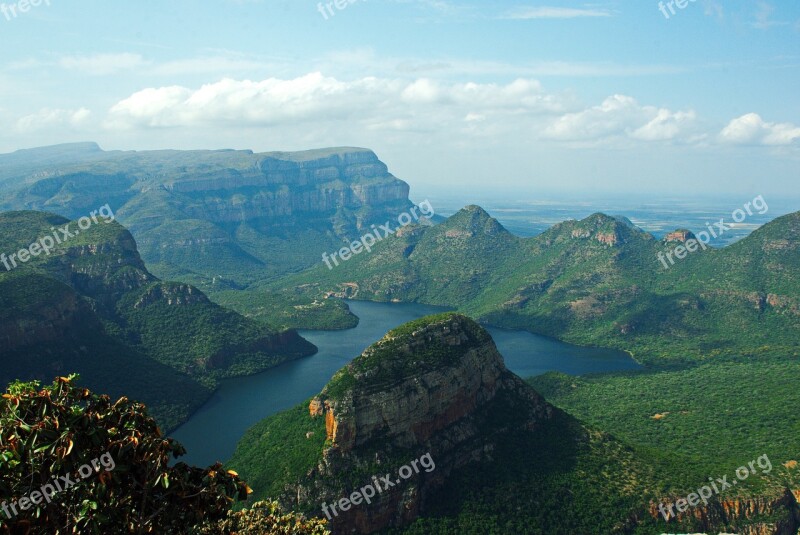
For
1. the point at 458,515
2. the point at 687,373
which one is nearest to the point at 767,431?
the point at 687,373

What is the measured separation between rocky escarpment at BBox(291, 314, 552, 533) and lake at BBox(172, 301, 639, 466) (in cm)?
3346

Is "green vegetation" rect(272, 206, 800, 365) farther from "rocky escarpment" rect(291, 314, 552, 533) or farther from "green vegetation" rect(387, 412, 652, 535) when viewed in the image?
"rocky escarpment" rect(291, 314, 552, 533)

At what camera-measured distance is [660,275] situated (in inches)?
7475

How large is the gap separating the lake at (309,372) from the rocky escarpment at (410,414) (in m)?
33.5

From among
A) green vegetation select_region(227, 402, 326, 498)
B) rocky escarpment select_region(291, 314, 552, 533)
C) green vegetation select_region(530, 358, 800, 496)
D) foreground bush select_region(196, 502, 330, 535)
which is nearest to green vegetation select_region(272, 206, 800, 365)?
green vegetation select_region(530, 358, 800, 496)

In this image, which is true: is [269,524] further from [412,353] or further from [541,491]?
[541,491]

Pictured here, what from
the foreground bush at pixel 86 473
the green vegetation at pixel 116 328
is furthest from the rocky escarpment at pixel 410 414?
the green vegetation at pixel 116 328

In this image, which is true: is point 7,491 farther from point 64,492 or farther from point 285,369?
point 285,369

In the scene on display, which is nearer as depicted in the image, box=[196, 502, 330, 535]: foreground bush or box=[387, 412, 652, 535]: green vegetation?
box=[196, 502, 330, 535]: foreground bush

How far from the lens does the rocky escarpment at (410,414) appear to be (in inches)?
2354

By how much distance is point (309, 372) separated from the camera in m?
134

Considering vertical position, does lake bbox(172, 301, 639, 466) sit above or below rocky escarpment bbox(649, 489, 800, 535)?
below

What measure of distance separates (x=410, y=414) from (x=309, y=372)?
7556 cm

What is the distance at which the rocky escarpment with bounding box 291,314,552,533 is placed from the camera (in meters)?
59.8
